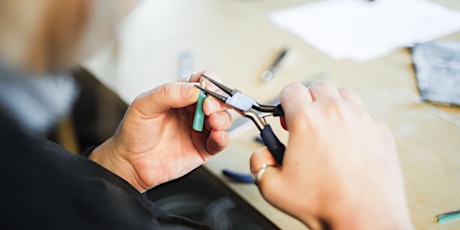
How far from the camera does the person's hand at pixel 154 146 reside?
2.35 ft

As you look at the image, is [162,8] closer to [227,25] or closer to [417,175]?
[227,25]

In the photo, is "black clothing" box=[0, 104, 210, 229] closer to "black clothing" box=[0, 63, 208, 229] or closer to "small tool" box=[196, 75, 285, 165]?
"black clothing" box=[0, 63, 208, 229]

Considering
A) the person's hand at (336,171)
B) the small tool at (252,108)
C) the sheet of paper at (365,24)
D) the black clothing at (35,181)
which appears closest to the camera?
the black clothing at (35,181)

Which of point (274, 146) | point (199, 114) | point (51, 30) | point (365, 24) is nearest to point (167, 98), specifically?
point (199, 114)

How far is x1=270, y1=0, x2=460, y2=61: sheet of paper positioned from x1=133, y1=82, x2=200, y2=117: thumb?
1.43 ft

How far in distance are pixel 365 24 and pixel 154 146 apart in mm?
611

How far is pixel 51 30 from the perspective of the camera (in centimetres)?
41

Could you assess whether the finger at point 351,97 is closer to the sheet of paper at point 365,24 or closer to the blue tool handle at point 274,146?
the blue tool handle at point 274,146

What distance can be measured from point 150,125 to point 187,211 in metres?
0.84

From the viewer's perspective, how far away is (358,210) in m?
0.52

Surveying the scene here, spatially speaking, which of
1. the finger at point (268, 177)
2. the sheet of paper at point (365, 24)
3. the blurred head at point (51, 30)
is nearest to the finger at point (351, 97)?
the finger at point (268, 177)

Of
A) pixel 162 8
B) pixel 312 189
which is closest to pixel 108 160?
pixel 312 189

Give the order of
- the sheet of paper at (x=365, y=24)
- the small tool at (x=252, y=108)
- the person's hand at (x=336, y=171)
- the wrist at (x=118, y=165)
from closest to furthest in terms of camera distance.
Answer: the person's hand at (x=336, y=171)
the small tool at (x=252, y=108)
the wrist at (x=118, y=165)
the sheet of paper at (x=365, y=24)

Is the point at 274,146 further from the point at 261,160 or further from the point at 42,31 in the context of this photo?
the point at 42,31
